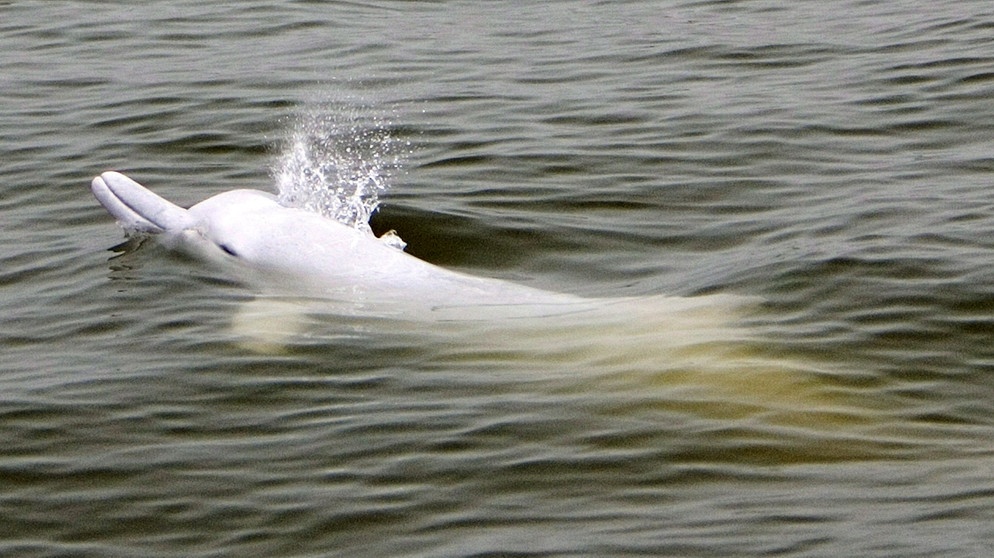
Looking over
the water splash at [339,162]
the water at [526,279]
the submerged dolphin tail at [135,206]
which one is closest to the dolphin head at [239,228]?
the submerged dolphin tail at [135,206]

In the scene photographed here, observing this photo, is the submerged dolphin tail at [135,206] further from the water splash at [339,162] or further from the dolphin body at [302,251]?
the water splash at [339,162]

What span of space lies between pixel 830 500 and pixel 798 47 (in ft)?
29.9

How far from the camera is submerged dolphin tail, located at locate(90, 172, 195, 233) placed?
9906 millimetres

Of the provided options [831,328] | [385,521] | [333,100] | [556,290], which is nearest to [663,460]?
[385,521]

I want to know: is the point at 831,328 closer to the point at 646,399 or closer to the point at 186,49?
the point at 646,399

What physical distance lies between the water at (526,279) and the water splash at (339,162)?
0.41 ft

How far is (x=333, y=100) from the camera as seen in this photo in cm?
1373

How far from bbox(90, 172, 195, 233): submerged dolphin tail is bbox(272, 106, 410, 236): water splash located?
728 millimetres

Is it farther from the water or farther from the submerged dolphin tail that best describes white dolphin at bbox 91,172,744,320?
the water

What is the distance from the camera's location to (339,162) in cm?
1222

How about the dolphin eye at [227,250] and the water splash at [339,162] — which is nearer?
the dolphin eye at [227,250]

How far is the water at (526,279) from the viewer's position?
6.29m

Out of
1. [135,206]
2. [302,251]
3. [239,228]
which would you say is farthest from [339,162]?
[302,251]

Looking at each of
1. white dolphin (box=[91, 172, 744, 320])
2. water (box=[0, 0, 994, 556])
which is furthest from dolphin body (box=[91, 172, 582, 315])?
water (box=[0, 0, 994, 556])
